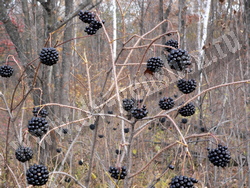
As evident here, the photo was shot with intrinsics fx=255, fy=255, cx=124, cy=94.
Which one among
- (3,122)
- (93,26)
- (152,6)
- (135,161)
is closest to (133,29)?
(152,6)

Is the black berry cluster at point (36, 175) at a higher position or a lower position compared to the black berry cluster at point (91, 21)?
lower

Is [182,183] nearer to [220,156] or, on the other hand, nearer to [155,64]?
[220,156]

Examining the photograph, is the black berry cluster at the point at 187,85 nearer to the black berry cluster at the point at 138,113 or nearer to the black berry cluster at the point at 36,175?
the black berry cluster at the point at 138,113

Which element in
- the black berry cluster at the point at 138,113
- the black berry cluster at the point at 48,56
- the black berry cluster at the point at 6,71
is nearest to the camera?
the black berry cluster at the point at 138,113

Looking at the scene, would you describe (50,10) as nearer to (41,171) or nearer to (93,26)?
(93,26)

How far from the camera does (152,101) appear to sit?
6.27 metres

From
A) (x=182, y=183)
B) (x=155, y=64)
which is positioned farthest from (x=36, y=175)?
(x=155, y=64)

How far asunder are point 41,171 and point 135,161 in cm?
432

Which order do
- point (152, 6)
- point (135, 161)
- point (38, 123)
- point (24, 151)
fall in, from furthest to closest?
point (152, 6) → point (135, 161) → point (24, 151) → point (38, 123)

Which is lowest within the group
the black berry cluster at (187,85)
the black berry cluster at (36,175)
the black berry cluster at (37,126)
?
the black berry cluster at (36,175)

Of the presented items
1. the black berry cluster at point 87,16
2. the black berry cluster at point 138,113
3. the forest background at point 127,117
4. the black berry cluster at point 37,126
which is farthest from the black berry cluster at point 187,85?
the black berry cluster at point 37,126

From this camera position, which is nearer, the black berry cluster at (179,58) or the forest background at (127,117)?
the black berry cluster at (179,58)

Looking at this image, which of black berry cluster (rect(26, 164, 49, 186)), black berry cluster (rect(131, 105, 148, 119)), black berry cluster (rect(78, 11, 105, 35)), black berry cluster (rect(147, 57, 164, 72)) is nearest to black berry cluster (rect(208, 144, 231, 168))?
black berry cluster (rect(131, 105, 148, 119))

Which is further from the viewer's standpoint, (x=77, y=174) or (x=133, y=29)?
(x=133, y=29)
